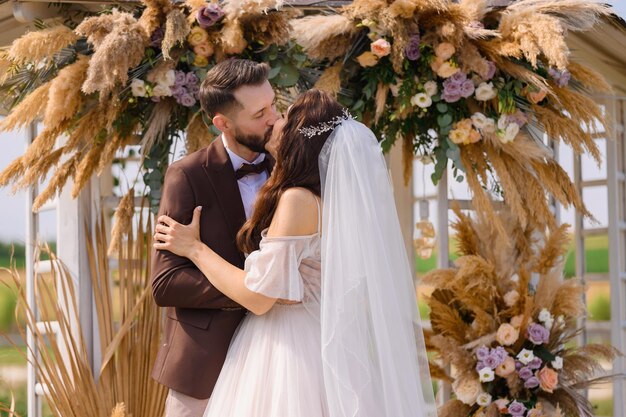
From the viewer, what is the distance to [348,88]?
175 inches

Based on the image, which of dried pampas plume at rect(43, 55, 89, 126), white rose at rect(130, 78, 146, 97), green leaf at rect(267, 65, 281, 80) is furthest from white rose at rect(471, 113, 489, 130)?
dried pampas plume at rect(43, 55, 89, 126)

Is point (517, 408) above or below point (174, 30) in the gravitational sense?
below

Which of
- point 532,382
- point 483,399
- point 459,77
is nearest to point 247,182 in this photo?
point 459,77

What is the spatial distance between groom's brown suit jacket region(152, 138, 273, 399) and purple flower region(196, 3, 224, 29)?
92 centimetres

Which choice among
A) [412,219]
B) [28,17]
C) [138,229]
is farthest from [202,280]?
[412,219]

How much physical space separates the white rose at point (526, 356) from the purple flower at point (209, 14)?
2.03 m

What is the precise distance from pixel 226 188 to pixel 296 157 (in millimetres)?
399

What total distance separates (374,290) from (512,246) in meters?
1.76

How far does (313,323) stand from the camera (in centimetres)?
321

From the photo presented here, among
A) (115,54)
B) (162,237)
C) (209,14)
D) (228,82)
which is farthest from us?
(209,14)

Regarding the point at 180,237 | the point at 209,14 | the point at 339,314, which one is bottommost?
the point at 339,314

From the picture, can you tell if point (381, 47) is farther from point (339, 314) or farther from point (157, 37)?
point (339, 314)

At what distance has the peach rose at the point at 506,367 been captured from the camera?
14.7 feet

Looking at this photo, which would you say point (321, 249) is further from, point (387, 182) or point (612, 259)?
point (612, 259)
